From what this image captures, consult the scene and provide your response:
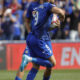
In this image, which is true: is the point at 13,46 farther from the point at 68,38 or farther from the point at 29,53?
the point at 29,53

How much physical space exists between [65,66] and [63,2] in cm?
278

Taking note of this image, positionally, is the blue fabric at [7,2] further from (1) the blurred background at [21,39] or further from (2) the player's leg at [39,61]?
(2) the player's leg at [39,61]

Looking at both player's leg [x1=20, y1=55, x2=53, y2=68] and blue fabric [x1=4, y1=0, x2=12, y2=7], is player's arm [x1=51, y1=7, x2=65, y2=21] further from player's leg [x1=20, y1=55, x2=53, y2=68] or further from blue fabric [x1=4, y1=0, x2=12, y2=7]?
blue fabric [x1=4, y1=0, x2=12, y2=7]

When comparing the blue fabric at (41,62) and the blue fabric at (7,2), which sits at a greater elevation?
the blue fabric at (7,2)

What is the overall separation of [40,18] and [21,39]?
21.2 feet

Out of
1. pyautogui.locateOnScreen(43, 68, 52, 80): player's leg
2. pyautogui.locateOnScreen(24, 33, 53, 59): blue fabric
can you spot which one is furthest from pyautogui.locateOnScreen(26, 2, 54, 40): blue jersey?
pyautogui.locateOnScreen(43, 68, 52, 80): player's leg

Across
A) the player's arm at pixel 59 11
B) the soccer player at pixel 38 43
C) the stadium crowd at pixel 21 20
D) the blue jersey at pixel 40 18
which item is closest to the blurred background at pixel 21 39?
the stadium crowd at pixel 21 20

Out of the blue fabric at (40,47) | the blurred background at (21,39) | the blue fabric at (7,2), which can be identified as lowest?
the blurred background at (21,39)

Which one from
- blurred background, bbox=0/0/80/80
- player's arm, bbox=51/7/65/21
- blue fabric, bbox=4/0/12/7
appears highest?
player's arm, bbox=51/7/65/21

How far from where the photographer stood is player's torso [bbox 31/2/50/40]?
7302 mm

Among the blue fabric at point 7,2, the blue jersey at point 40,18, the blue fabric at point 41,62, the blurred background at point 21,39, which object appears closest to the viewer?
the blue jersey at point 40,18

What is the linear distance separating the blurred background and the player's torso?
5304mm

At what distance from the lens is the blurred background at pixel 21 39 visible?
12906mm

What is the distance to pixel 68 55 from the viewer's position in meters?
13.6
